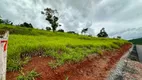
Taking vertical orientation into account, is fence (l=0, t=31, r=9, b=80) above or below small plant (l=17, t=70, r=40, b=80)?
above

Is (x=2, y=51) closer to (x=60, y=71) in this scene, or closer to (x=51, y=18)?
(x=60, y=71)

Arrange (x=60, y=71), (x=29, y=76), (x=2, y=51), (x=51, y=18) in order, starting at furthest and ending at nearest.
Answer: (x=51, y=18) < (x=60, y=71) < (x=29, y=76) < (x=2, y=51)

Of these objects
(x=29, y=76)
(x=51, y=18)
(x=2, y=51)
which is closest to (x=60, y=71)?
(x=29, y=76)

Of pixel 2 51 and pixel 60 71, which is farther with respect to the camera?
pixel 60 71

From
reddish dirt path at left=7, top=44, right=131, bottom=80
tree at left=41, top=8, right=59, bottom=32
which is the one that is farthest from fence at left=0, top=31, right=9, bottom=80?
tree at left=41, top=8, right=59, bottom=32

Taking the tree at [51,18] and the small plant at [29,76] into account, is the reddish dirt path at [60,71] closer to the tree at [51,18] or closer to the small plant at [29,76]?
the small plant at [29,76]

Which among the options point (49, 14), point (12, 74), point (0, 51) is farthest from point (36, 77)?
point (49, 14)

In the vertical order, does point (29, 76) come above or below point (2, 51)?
below

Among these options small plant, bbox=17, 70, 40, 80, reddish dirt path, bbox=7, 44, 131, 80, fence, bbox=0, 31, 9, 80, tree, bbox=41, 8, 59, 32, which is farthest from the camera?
tree, bbox=41, 8, 59, 32

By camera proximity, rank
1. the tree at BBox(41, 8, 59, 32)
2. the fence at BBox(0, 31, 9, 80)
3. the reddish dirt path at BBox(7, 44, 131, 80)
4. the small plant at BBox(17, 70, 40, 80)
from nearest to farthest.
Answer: the fence at BBox(0, 31, 9, 80)
the small plant at BBox(17, 70, 40, 80)
the reddish dirt path at BBox(7, 44, 131, 80)
the tree at BBox(41, 8, 59, 32)

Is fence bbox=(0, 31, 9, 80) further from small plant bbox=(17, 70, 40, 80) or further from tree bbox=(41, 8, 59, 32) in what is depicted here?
tree bbox=(41, 8, 59, 32)

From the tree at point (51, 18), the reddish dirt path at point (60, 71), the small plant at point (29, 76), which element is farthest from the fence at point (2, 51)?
the tree at point (51, 18)

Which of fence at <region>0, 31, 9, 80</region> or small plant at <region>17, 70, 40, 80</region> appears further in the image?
small plant at <region>17, 70, 40, 80</region>

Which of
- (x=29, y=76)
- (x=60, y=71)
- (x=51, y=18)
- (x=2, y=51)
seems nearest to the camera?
(x=2, y=51)
